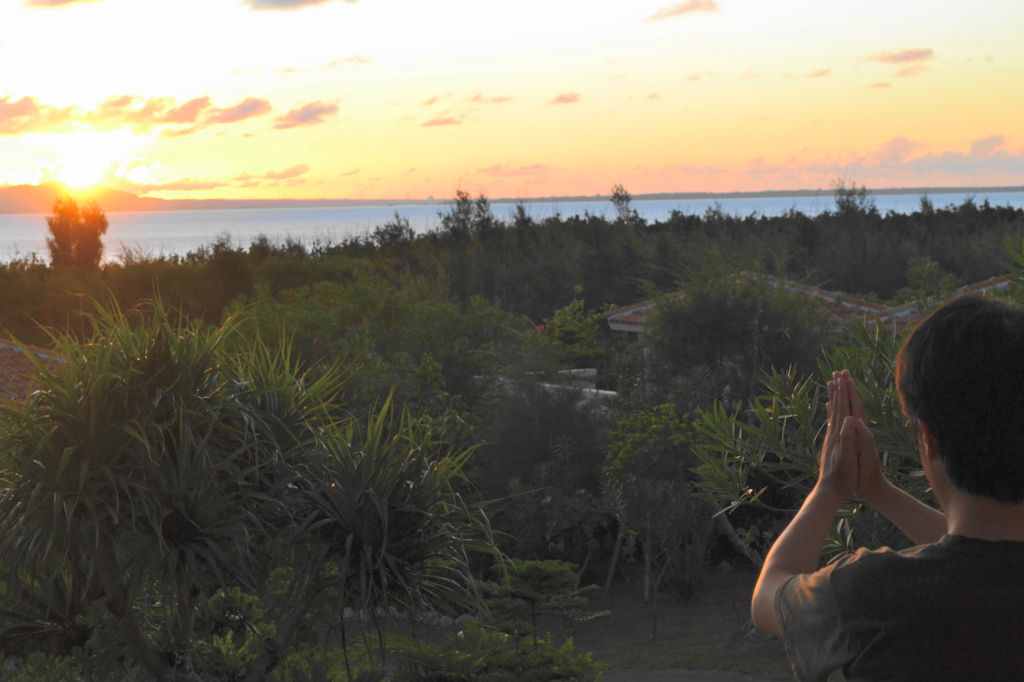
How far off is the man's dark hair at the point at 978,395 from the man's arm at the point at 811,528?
0.60ft

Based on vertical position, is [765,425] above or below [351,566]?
above

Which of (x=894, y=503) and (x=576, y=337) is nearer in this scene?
(x=894, y=503)

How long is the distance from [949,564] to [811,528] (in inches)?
9.7

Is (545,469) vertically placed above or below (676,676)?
above

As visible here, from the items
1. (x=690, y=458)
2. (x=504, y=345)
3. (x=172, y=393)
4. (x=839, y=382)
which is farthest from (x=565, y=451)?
(x=839, y=382)

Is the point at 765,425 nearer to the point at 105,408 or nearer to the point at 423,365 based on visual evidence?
the point at 105,408

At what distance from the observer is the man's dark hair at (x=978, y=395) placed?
1438 millimetres

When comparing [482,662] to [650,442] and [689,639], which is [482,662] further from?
[650,442]

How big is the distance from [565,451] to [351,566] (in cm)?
683

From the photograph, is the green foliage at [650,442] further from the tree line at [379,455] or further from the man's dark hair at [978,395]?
the man's dark hair at [978,395]

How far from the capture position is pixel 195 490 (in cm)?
430

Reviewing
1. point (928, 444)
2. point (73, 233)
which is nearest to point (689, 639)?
point (928, 444)

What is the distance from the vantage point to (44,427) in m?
4.34

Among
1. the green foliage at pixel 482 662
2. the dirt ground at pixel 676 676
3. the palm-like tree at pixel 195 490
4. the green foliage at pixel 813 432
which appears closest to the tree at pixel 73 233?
the dirt ground at pixel 676 676
